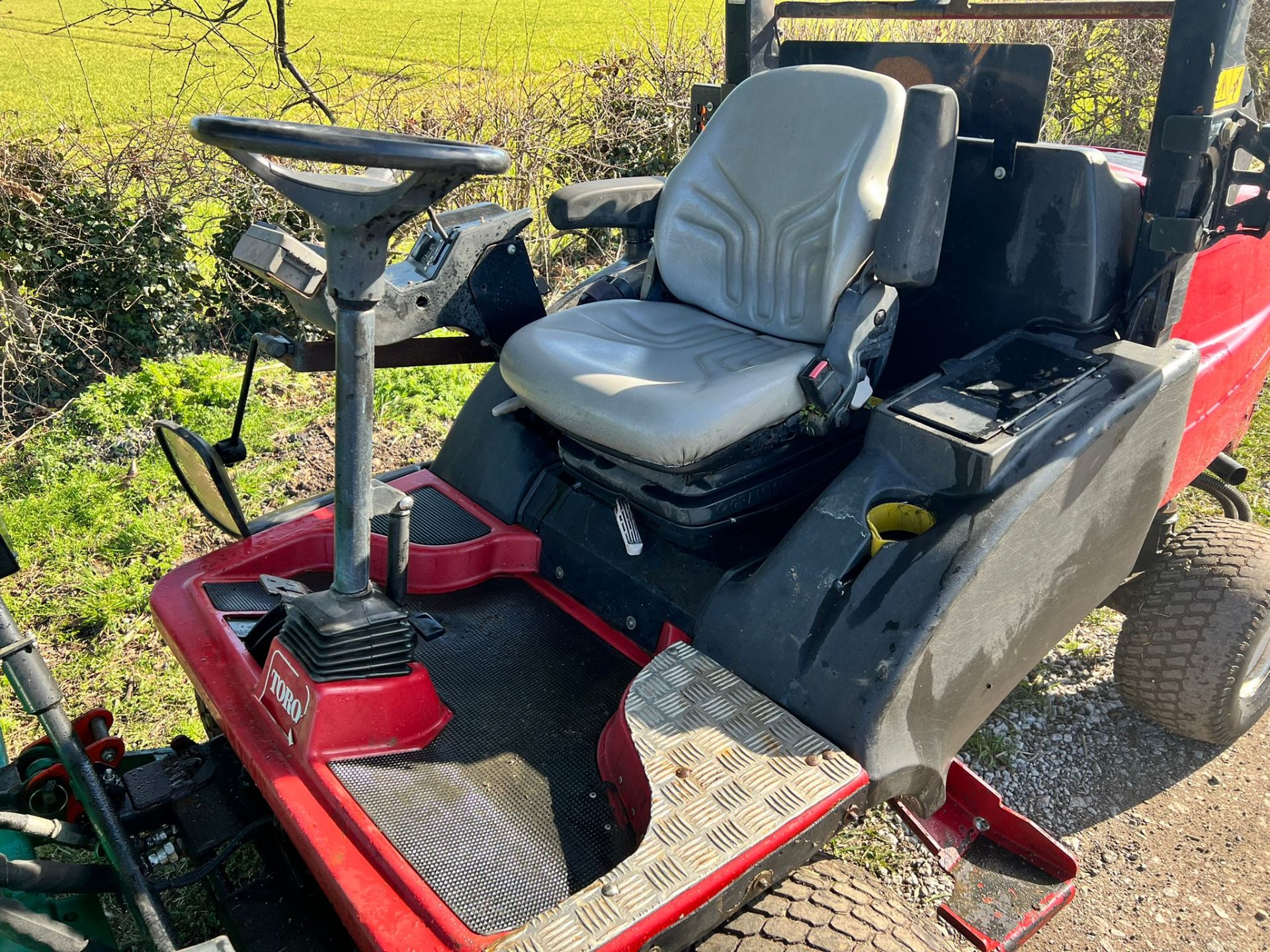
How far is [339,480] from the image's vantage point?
1496 mm

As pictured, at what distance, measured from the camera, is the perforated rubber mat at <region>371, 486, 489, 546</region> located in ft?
7.52

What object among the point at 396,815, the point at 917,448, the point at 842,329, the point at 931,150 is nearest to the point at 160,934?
the point at 396,815

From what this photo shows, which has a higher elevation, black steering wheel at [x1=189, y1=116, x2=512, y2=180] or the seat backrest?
black steering wheel at [x1=189, y1=116, x2=512, y2=180]

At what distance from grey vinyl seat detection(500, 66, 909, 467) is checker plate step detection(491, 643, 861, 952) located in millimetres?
420

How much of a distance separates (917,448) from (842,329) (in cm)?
40

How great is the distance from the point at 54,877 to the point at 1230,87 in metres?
2.40

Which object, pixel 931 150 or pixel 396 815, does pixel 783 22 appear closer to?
pixel 931 150

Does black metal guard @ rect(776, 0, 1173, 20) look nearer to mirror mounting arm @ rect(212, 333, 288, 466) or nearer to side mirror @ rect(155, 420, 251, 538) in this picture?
mirror mounting arm @ rect(212, 333, 288, 466)

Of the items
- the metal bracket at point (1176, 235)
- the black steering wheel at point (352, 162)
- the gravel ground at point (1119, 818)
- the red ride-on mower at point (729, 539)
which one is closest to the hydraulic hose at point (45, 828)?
the red ride-on mower at point (729, 539)

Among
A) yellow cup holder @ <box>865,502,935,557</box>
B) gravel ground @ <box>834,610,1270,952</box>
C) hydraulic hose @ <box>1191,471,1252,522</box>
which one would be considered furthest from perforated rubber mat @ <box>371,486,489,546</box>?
hydraulic hose @ <box>1191,471,1252,522</box>

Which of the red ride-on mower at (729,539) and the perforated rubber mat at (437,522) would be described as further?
the perforated rubber mat at (437,522)

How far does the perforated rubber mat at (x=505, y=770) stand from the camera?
5.00ft

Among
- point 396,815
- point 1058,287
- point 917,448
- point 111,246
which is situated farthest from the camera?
point 111,246

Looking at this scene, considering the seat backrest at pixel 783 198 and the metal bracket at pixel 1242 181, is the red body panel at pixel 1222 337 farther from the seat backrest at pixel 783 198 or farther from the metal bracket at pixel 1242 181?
the seat backrest at pixel 783 198
